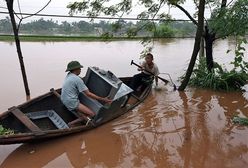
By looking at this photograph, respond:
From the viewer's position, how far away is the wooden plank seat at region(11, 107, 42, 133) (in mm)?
4984

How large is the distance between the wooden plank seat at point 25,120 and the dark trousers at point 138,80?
12.8ft

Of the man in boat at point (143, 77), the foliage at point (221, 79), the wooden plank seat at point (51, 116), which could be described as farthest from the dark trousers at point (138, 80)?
the wooden plank seat at point (51, 116)

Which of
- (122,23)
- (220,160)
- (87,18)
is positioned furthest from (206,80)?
(220,160)

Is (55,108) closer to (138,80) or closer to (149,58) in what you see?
(138,80)

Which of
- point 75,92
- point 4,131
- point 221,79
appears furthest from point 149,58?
point 4,131

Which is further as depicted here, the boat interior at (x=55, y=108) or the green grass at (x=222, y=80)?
the green grass at (x=222, y=80)

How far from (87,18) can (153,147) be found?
5154 mm

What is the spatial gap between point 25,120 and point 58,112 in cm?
118

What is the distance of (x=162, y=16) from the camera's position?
993 cm

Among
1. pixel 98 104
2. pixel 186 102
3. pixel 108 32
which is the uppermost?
pixel 108 32

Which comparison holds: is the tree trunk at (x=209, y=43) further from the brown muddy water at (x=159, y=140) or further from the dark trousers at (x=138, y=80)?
the dark trousers at (x=138, y=80)

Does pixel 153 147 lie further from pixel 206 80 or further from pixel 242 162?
pixel 206 80

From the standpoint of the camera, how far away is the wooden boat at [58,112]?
17.0ft

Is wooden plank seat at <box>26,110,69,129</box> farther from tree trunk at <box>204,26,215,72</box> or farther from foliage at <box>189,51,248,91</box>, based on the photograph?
tree trunk at <box>204,26,215,72</box>
